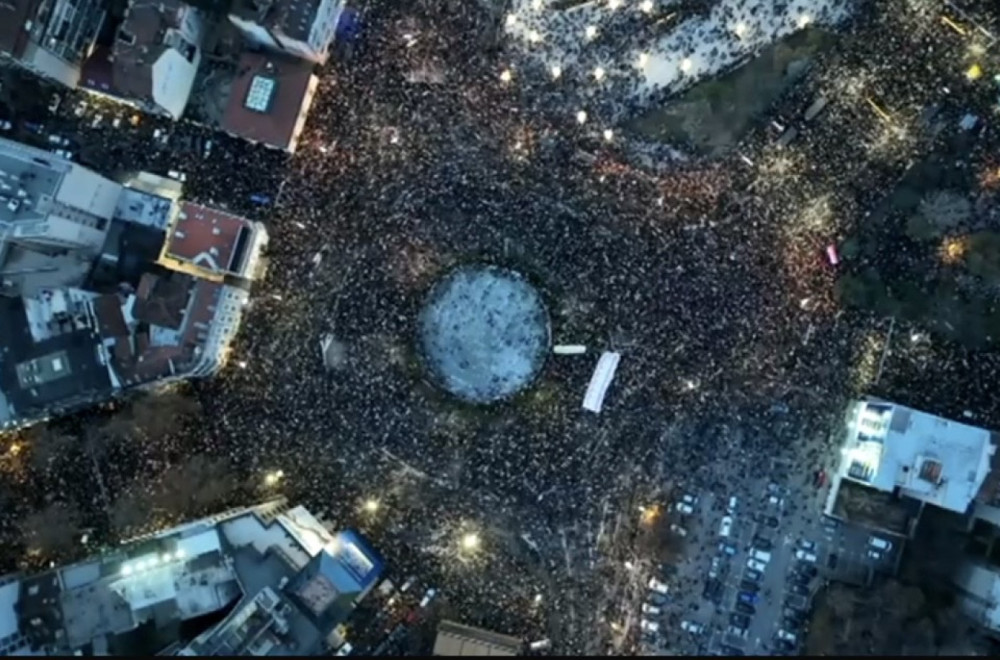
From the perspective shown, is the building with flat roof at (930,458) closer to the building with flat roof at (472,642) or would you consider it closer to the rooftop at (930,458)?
the rooftop at (930,458)

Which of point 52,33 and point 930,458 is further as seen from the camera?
point 52,33

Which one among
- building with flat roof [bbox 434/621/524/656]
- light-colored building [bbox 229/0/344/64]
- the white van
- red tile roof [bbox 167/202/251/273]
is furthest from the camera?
the white van

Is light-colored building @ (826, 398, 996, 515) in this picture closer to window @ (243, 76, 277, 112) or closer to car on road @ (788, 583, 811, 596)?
car on road @ (788, 583, 811, 596)

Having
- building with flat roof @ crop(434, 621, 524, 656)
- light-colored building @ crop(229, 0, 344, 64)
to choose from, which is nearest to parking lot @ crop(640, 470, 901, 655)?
building with flat roof @ crop(434, 621, 524, 656)

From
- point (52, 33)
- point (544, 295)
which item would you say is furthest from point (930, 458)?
point (52, 33)

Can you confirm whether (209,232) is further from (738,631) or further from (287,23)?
(738,631)

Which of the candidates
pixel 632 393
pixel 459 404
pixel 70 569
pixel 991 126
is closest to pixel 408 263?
pixel 459 404

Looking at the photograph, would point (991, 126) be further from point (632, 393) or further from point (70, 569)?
point (70, 569)
